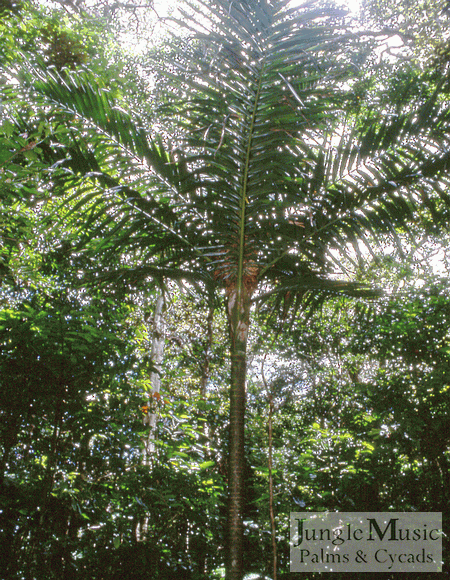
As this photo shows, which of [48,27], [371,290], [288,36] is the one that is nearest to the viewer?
[288,36]

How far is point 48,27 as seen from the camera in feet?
14.6

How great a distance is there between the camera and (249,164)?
88.5 inches

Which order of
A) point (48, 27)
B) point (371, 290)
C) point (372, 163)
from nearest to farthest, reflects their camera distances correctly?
1. point (372, 163)
2. point (371, 290)
3. point (48, 27)

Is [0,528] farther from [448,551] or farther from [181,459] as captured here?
[448,551]

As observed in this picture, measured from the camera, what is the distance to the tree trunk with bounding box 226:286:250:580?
1959 millimetres

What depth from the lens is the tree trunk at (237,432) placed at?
196 cm

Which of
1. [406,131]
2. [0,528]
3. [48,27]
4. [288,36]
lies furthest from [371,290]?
[48,27]

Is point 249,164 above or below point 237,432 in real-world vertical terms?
above

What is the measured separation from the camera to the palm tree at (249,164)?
2016 millimetres

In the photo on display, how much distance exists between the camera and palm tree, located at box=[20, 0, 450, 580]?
2016 millimetres

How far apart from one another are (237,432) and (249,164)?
1.59 m

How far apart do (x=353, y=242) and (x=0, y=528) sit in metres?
2.70

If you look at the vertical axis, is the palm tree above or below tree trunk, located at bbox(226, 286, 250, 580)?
above

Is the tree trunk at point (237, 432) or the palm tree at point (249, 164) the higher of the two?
the palm tree at point (249, 164)
